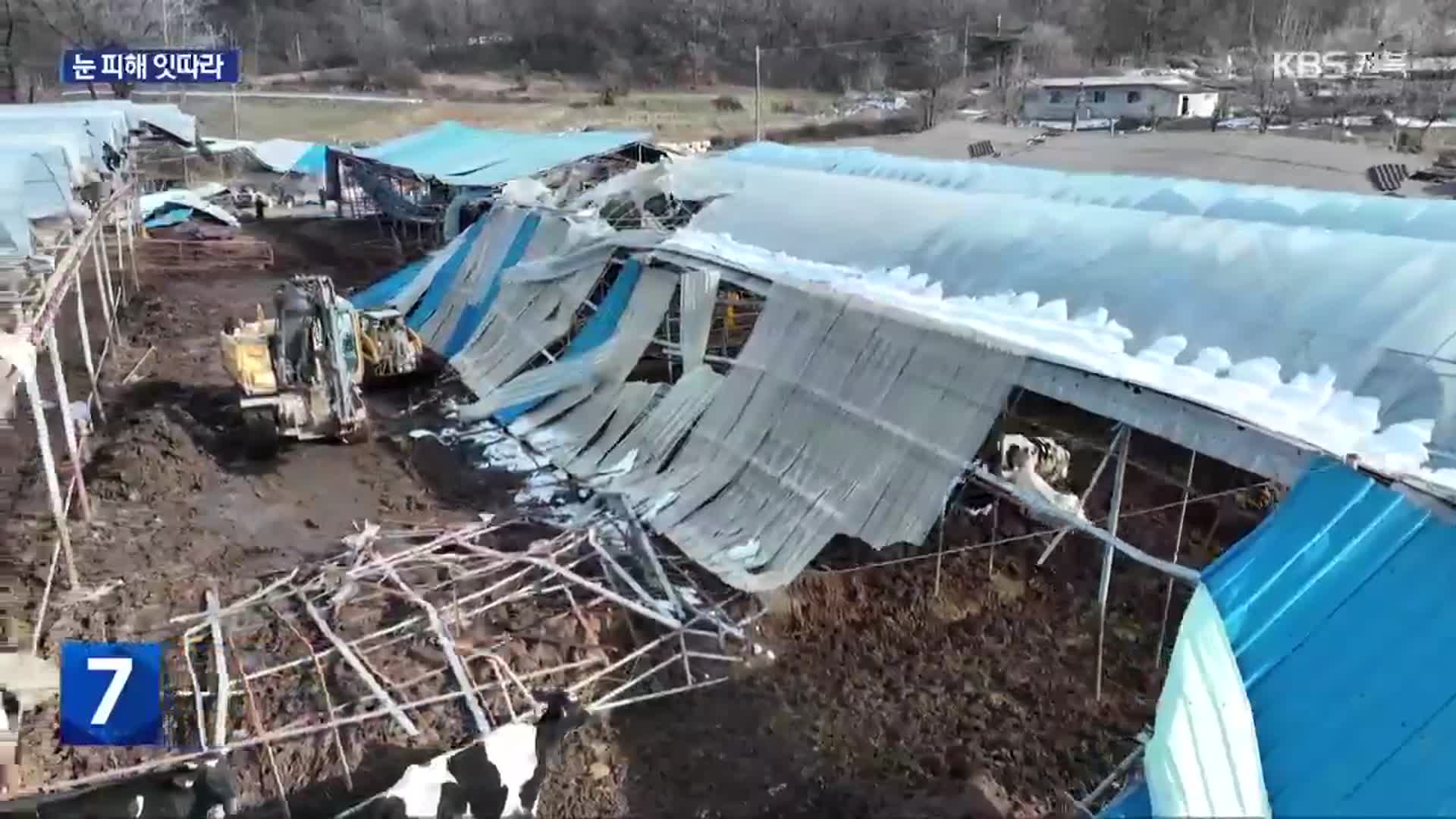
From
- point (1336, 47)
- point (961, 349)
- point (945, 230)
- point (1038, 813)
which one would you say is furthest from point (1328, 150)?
point (1336, 47)

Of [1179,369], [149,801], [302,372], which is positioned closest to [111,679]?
[149,801]

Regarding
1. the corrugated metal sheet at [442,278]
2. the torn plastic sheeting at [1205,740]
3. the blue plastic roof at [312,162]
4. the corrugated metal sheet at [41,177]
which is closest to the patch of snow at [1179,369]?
the torn plastic sheeting at [1205,740]

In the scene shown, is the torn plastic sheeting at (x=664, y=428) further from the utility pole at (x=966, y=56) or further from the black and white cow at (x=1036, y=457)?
the utility pole at (x=966, y=56)

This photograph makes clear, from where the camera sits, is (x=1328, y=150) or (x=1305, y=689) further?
(x=1328, y=150)

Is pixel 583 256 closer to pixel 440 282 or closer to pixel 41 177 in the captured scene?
pixel 440 282

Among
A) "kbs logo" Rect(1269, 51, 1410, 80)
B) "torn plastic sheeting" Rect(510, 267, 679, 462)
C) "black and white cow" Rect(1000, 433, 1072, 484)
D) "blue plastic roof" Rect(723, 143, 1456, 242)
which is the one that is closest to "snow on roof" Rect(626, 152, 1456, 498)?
"torn plastic sheeting" Rect(510, 267, 679, 462)

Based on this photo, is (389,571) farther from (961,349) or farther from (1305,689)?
(1305,689)

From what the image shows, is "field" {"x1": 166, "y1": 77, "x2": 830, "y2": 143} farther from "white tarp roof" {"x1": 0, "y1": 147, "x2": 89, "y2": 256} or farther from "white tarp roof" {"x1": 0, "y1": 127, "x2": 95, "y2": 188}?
"white tarp roof" {"x1": 0, "y1": 147, "x2": 89, "y2": 256}
